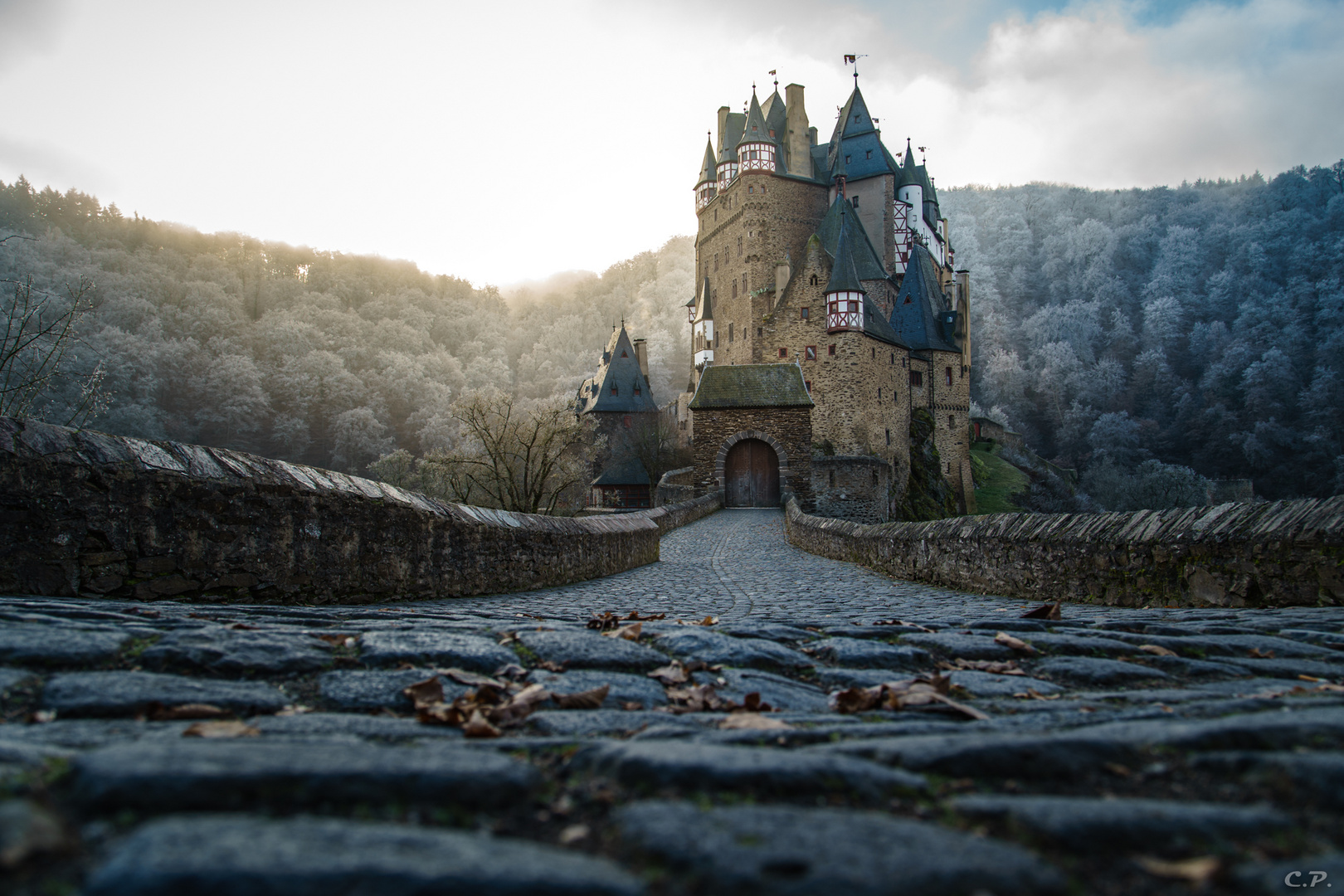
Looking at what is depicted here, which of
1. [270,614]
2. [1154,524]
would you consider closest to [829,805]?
[270,614]

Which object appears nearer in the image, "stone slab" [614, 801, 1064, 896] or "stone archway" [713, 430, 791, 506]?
"stone slab" [614, 801, 1064, 896]

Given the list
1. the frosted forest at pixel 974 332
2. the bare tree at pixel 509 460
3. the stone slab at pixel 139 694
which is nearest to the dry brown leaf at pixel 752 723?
the stone slab at pixel 139 694

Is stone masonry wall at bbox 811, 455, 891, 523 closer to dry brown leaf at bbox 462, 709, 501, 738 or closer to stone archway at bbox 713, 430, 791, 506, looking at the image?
stone archway at bbox 713, 430, 791, 506

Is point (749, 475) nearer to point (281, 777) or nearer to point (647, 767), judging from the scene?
point (647, 767)

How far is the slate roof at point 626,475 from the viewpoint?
48125mm

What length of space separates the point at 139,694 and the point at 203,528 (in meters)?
2.99

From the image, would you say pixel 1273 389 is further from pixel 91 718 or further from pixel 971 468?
pixel 91 718

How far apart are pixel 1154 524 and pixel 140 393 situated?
57704 mm

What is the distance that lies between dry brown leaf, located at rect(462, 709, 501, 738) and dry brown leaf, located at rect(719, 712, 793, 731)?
0.64m

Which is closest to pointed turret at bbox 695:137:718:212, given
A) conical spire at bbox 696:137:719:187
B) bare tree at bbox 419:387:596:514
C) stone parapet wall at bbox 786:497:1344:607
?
conical spire at bbox 696:137:719:187

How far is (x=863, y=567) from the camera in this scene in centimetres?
1146

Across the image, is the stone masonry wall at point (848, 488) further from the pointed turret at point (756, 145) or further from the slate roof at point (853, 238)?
the pointed turret at point (756, 145)

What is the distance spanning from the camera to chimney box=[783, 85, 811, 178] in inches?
1989

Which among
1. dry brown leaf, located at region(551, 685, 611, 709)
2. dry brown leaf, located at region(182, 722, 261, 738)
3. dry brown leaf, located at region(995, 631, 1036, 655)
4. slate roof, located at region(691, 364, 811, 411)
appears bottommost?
dry brown leaf, located at region(995, 631, 1036, 655)
